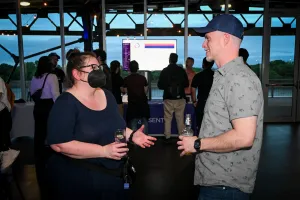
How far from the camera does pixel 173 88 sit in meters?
5.50

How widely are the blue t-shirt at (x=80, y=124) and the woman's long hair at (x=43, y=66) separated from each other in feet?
8.49

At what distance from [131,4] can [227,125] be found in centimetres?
680

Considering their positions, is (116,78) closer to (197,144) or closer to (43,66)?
(43,66)

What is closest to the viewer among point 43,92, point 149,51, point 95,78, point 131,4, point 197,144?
point 197,144

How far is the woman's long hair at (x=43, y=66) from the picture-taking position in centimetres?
409

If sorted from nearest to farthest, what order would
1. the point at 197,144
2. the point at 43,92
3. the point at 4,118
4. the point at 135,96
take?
the point at 197,144 < the point at 4,118 < the point at 43,92 < the point at 135,96

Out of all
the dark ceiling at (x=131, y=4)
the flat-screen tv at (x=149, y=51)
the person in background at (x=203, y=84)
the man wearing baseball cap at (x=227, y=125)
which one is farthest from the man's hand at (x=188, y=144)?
the dark ceiling at (x=131, y=4)

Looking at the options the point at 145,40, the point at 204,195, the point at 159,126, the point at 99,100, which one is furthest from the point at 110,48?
the point at 204,195

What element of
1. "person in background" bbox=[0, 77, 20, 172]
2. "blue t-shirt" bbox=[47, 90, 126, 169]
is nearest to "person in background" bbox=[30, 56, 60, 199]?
"person in background" bbox=[0, 77, 20, 172]

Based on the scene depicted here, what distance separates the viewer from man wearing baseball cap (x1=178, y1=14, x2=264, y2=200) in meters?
1.42

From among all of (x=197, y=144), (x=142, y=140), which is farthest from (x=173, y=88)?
(x=197, y=144)

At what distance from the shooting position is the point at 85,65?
1.82 meters

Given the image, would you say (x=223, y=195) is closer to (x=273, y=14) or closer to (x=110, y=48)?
(x=110, y=48)

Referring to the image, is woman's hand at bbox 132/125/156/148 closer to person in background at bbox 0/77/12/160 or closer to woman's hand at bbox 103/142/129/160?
woman's hand at bbox 103/142/129/160
